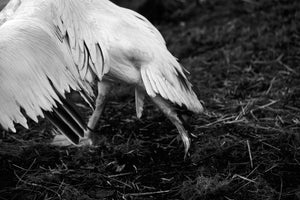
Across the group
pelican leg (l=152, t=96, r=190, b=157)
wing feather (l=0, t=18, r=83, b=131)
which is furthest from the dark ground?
wing feather (l=0, t=18, r=83, b=131)

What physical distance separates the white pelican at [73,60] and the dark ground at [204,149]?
31 cm

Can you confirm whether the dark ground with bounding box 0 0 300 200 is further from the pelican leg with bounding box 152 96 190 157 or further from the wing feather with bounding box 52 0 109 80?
the wing feather with bounding box 52 0 109 80

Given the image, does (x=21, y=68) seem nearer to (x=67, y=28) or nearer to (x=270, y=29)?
(x=67, y=28)

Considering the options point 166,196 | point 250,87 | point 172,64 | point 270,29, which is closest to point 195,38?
point 270,29

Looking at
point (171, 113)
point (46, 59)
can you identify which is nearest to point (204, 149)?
point (171, 113)

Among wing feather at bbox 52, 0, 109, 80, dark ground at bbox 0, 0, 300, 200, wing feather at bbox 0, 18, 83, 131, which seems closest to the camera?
wing feather at bbox 0, 18, 83, 131

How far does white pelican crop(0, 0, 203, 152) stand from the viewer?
9.01 feet

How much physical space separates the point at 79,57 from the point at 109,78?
0.36 m

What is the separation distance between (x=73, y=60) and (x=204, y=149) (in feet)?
3.74

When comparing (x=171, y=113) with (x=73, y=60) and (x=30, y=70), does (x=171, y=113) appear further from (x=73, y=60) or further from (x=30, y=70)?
(x=30, y=70)

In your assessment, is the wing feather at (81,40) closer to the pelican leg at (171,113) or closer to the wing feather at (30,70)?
the wing feather at (30,70)

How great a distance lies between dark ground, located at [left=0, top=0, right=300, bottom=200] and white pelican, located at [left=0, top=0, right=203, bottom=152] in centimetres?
31

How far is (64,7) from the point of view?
313 cm

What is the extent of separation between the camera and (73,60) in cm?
307
